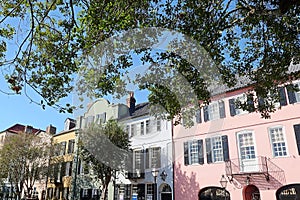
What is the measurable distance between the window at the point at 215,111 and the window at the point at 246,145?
190cm

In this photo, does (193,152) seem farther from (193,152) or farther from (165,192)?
(165,192)

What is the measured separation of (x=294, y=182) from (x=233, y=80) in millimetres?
9175

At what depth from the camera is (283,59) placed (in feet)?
24.8

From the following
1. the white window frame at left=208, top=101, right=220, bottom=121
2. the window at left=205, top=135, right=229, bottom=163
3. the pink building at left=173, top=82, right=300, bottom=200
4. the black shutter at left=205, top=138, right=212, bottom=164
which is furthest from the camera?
the white window frame at left=208, top=101, right=220, bottom=121

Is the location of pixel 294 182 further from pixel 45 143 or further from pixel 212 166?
pixel 45 143

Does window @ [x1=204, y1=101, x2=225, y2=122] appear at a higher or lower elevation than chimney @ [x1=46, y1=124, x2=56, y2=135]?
lower

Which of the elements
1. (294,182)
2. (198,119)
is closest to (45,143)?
(198,119)

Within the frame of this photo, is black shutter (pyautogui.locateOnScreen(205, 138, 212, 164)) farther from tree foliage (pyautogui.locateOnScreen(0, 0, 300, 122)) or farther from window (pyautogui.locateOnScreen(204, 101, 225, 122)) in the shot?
tree foliage (pyautogui.locateOnScreen(0, 0, 300, 122))

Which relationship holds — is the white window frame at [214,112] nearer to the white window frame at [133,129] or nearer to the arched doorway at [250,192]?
the arched doorway at [250,192]

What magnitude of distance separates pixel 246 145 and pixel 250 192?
8.98 ft

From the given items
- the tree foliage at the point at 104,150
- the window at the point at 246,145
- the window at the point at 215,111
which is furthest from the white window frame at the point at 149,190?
the window at the point at 246,145

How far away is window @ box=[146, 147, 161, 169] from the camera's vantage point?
69.0ft

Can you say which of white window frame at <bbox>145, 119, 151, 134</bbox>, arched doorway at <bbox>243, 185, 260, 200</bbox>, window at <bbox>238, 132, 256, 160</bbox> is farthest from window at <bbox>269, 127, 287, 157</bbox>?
white window frame at <bbox>145, 119, 151, 134</bbox>

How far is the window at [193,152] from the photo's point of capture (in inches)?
736
